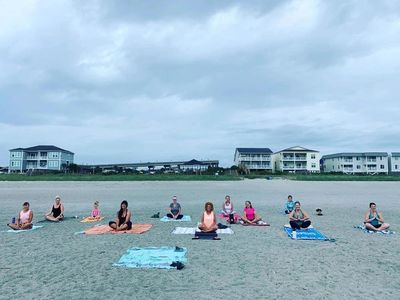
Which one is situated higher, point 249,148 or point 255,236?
point 249,148

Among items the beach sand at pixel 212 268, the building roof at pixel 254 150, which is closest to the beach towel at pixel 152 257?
the beach sand at pixel 212 268

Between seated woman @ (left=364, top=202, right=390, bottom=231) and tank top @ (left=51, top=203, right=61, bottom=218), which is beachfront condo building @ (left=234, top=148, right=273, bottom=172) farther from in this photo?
seated woman @ (left=364, top=202, right=390, bottom=231)

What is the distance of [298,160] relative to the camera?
8562 centimetres

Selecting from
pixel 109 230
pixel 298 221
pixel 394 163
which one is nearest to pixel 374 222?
pixel 298 221

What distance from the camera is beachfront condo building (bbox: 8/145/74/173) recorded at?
82.9 meters

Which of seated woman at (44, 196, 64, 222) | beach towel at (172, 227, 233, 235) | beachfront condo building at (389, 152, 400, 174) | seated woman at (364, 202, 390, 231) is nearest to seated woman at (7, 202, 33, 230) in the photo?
seated woman at (44, 196, 64, 222)

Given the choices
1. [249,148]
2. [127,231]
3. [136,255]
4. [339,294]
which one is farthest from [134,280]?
[249,148]

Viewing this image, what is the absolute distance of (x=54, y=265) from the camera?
6602 mm

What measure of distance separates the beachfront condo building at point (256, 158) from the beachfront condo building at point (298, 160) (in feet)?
10.2

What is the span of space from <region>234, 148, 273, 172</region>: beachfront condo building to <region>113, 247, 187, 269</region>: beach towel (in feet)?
255

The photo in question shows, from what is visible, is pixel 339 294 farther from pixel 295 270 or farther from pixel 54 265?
pixel 54 265

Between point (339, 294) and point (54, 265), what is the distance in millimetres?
5261

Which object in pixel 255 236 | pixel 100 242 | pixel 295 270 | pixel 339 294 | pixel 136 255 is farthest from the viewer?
pixel 255 236

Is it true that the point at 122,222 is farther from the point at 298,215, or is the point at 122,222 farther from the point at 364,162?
the point at 364,162
